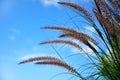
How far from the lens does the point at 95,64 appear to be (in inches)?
110

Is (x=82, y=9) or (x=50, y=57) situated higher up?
(x=82, y=9)

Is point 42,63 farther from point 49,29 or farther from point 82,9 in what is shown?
point 82,9

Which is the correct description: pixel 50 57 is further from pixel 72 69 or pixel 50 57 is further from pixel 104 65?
pixel 104 65

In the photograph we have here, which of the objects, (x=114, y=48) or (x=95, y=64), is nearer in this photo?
(x=114, y=48)

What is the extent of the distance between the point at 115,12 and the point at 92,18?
345mm

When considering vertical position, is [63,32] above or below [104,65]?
above

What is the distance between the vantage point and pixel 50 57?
263cm

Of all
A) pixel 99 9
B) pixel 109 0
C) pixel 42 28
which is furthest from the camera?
pixel 109 0

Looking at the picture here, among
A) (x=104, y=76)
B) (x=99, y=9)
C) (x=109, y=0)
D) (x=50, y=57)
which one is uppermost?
(x=109, y=0)

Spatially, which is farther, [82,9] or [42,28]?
[42,28]

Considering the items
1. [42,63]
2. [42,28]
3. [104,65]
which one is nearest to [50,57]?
[42,63]

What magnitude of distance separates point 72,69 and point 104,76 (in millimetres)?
300

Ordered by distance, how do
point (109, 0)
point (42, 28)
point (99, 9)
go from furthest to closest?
point (109, 0), point (42, 28), point (99, 9)

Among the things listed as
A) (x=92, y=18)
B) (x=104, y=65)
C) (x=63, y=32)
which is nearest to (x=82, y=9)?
(x=92, y=18)
